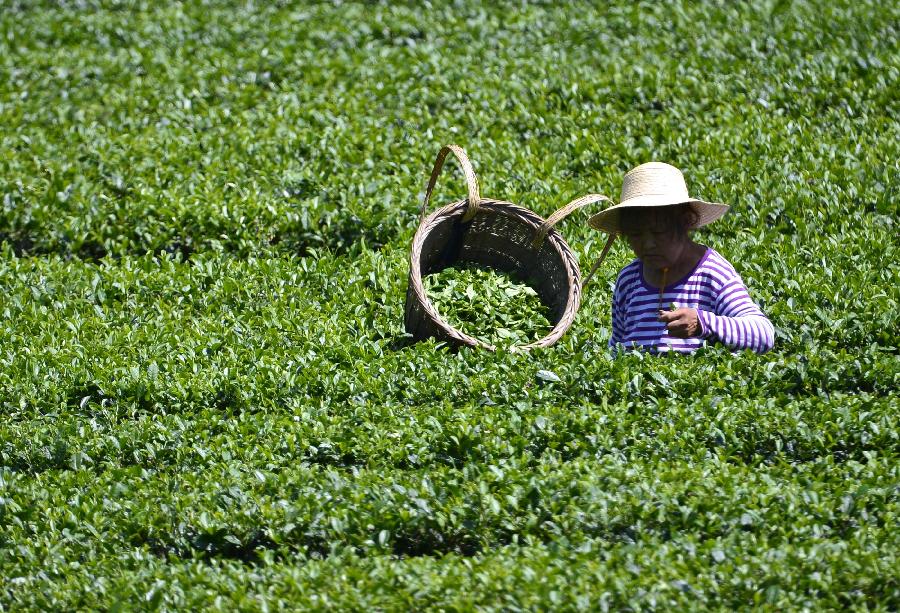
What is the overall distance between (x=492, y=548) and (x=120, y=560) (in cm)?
137

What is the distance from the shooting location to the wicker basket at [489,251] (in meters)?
5.18

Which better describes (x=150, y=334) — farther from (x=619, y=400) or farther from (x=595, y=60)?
(x=595, y=60)

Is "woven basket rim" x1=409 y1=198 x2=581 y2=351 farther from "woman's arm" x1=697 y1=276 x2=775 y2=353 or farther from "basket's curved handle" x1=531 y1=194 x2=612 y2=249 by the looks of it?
"woman's arm" x1=697 y1=276 x2=775 y2=353

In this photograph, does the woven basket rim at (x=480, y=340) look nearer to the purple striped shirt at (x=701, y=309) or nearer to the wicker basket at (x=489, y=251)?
the wicker basket at (x=489, y=251)

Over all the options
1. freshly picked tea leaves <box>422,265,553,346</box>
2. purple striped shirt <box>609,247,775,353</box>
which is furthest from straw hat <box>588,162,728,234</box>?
freshly picked tea leaves <box>422,265,553,346</box>

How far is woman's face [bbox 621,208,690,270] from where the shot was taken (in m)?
4.68

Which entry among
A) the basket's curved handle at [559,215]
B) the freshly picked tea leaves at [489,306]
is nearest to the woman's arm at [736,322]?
the basket's curved handle at [559,215]

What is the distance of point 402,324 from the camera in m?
5.78

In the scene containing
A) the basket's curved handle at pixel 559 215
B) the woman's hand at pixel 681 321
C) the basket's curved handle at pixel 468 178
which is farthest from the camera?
the basket's curved handle at pixel 468 178

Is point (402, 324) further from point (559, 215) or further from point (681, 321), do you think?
point (681, 321)

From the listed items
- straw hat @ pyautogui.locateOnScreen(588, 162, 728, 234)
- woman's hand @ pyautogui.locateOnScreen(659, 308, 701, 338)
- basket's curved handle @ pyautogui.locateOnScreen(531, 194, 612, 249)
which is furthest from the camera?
basket's curved handle @ pyautogui.locateOnScreen(531, 194, 612, 249)

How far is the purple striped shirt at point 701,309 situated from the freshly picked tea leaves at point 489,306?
0.59m

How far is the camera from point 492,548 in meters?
4.03

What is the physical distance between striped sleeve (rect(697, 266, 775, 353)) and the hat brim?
272 millimetres
